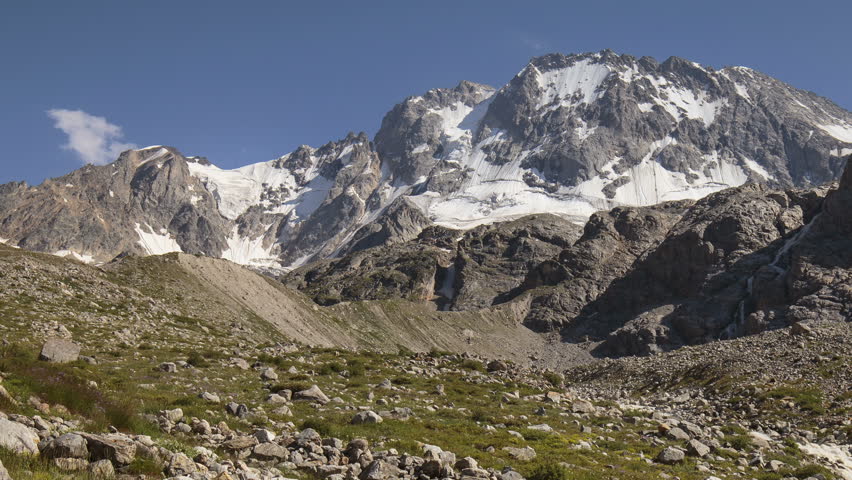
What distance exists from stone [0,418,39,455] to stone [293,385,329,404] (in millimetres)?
16267

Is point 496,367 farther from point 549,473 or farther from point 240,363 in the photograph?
point 549,473

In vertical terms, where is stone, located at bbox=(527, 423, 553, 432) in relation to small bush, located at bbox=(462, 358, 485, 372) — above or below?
below

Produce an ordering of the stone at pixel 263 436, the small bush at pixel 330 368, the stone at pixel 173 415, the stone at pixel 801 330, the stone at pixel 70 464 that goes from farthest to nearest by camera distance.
→ the stone at pixel 801 330 → the small bush at pixel 330 368 → the stone at pixel 173 415 → the stone at pixel 263 436 → the stone at pixel 70 464

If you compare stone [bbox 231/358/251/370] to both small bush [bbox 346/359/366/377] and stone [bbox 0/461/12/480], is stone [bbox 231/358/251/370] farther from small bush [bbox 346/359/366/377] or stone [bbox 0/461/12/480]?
stone [bbox 0/461/12/480]

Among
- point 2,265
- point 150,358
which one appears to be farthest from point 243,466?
point 2,265

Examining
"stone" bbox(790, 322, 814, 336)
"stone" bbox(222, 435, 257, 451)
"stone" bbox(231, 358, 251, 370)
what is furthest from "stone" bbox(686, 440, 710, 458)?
"stone" bbox(790, 322, 814, 336)

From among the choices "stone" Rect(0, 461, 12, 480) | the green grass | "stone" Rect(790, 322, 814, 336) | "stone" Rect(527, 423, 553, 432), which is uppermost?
"stone" Rect(790, 322, 814, 336)

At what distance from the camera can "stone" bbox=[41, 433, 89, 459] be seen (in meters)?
11.1

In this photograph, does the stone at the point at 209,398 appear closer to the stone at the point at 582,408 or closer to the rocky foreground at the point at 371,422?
the rocky foreground at the point at 371,422

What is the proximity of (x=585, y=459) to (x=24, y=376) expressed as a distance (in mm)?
16772

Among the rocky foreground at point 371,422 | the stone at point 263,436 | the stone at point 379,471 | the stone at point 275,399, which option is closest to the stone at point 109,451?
the rocky foreground at point 371,422

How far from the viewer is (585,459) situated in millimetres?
21406

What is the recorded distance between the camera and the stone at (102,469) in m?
10.9

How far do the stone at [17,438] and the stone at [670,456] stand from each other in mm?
20083
